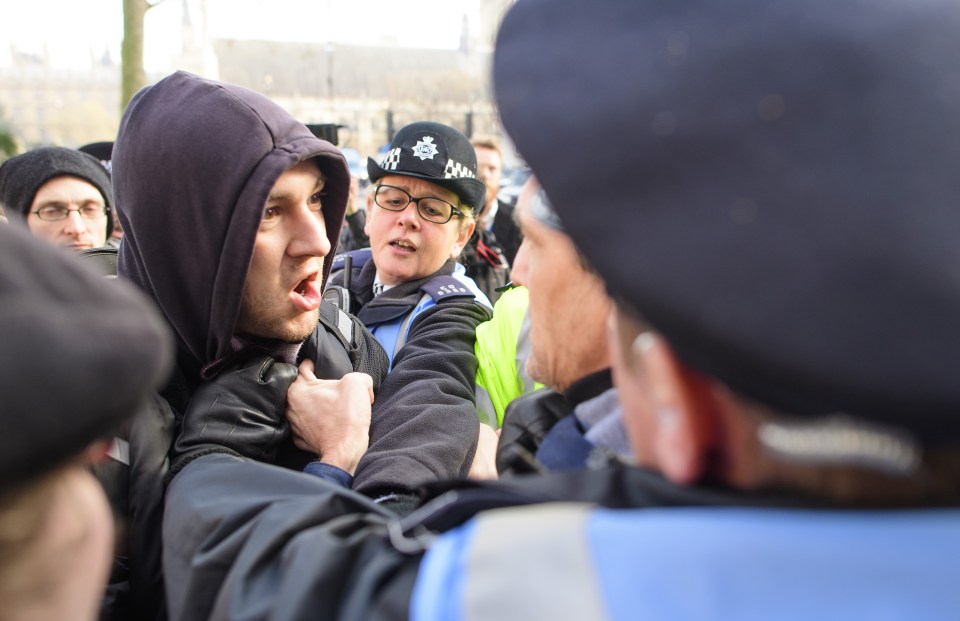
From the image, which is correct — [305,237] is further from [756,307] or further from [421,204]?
[421,204]

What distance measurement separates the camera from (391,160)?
149 inches

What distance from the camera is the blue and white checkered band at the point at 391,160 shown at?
376 centimetres

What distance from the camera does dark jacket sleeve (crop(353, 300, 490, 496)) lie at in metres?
1.91

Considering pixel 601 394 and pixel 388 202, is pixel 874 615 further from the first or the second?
pixel 388 202

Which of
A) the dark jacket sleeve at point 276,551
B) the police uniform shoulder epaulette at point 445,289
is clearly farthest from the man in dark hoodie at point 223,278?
the police uniform shoulder epaulette at point 445,289

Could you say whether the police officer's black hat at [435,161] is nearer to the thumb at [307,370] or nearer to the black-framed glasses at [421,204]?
the black-framed glasses at [421,204]

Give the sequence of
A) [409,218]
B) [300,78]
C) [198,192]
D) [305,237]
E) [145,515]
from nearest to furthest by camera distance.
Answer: [145,515]
[198,192]
[305,237]
[409,218]
[300,78]

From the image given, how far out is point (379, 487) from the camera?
184 centimetres

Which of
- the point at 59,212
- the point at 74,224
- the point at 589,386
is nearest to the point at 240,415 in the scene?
the point at 589,386

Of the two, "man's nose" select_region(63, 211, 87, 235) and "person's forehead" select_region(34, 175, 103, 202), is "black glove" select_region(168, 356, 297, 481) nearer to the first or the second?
"man's nose" select_region(63, 211, 87, 235)

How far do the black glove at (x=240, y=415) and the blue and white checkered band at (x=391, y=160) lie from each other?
76.2 inches

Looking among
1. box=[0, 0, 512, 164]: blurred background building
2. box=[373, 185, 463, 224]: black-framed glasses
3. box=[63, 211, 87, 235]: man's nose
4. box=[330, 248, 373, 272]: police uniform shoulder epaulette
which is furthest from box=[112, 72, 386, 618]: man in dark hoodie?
box=[0, 0, 512, 164]: blurred background building

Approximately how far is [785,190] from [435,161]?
122 inches

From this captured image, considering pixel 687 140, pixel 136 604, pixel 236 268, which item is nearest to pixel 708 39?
pixel 687 140
